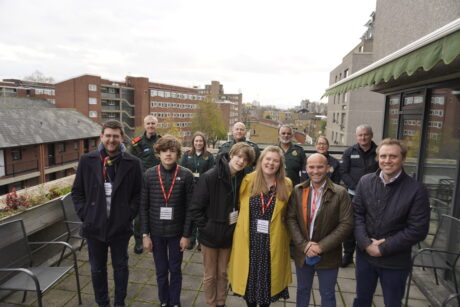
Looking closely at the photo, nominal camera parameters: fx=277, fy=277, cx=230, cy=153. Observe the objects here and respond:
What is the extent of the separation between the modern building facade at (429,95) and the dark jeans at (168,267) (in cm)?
297

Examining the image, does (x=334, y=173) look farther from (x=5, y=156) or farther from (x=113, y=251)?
(x=5, y=156)

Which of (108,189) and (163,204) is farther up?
(108,189)

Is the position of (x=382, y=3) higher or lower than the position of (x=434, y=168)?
higher

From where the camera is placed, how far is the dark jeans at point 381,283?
2.42 meters

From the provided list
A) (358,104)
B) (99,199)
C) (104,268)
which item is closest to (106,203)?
(99,199)

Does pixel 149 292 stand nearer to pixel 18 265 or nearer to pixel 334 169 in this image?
pixel 18 265

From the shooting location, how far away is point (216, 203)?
2609mm

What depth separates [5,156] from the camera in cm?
2338

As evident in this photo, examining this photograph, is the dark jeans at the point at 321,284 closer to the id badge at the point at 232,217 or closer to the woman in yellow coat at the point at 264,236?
the woman in yellow coat at the point at 264,236

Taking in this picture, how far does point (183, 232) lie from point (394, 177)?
6.88ft

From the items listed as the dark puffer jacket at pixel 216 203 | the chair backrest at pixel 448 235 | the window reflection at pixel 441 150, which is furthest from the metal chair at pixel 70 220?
the window reflection at pixel 441 150

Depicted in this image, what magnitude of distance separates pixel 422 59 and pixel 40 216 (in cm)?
484

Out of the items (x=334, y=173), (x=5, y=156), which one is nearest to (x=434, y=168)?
(x=334, y=173)

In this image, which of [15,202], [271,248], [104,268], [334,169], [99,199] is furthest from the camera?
[334,169]
